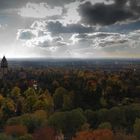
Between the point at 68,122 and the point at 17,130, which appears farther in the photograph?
the point at 68,122

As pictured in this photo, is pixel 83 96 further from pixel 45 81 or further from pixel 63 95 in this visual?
pixel 45 81

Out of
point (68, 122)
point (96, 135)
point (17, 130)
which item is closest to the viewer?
point (96, 135)

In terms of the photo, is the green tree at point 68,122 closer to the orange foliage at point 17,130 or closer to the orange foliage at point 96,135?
the orange foliage at point 17,130

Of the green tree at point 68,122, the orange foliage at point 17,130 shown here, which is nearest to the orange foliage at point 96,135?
the green tree at point 68,122

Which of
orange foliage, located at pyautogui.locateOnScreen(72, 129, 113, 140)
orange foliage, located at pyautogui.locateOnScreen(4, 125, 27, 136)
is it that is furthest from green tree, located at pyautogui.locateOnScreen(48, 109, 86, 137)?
orange foliage, located at pyautogui.locateOnScreen(72, 129, 113, 140)

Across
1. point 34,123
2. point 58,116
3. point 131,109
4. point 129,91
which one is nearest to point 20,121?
point 34,123

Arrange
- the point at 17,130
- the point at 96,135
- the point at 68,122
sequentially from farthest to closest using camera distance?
the point at 68,122 → the point at 17,130 → the point at 96,135

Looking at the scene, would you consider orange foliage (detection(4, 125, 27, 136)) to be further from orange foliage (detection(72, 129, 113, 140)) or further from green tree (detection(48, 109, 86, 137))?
orange foliage (detection(72, 129, 113, 140))

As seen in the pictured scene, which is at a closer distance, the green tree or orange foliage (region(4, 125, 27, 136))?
orange foliage (region(4, 125, 27, 136))

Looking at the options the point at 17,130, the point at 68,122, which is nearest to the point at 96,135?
the point at 68,122

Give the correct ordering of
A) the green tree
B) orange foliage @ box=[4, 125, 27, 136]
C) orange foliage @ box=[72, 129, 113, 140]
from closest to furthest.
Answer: orange foliage @ box=[72, 129, 113, 140] → orange foliage @ box=[4, 125, 27, 136] → the green tree

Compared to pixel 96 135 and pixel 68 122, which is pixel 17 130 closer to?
pixel 68 122
